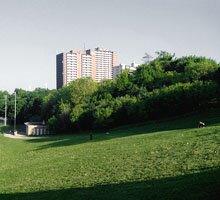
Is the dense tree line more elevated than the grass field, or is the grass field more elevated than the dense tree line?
the dense tree line

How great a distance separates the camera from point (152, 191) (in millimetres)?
11445

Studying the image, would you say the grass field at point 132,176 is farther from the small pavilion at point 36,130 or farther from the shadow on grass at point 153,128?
the small pavilion at point 36,130

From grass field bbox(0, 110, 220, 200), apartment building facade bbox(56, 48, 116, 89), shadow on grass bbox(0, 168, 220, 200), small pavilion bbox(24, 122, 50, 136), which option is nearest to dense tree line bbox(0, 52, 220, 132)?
small pavilion bbox(24, 122, 50, 136)

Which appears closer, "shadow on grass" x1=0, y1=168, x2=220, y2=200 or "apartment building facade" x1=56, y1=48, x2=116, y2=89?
"shadow on grass" x1=0, y1=168, x2=220, y2=200

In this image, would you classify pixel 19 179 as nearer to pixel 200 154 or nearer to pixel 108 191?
pixel 108 191

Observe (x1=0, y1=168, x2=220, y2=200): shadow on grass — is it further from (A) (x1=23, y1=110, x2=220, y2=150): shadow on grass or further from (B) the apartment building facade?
(B) the apartment building facade

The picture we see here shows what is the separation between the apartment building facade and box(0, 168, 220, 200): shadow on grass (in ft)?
467

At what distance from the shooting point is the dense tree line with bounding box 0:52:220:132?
54812mm

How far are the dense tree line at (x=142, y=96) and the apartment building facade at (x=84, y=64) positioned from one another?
65297 mm

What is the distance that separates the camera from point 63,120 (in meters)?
74.1

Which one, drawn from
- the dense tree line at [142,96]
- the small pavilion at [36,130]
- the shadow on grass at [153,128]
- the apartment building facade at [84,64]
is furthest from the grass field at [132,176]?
the apartment building facade at [84,64]

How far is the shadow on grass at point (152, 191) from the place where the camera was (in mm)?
10609

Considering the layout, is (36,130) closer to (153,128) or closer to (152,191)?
(153,128)

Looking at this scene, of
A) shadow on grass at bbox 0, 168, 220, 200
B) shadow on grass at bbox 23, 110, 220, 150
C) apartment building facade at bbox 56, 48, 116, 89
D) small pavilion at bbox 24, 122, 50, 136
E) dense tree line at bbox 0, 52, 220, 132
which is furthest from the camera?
apartment building facade at bbox 56, 48, 116, 89
